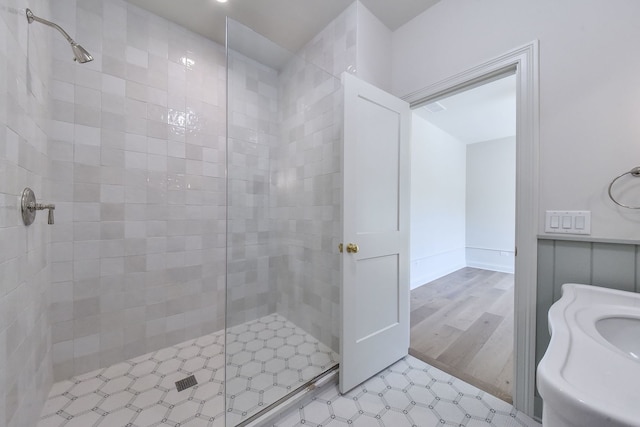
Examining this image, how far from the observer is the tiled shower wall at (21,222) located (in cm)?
92

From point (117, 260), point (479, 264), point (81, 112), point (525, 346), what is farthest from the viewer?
point (479, 264)

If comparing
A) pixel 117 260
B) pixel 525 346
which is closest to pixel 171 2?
pixel 117 260

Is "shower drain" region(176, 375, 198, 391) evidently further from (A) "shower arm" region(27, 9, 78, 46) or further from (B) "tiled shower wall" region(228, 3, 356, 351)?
(A) "shower arm" region(27, 9, 78, 46)

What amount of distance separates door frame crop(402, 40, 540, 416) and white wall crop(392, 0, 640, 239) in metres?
0.04

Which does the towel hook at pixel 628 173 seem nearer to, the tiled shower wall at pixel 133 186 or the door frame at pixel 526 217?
the door frame at pixel 526 217

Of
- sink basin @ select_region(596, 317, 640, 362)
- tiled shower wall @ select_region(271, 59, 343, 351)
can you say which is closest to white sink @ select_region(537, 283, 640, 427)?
sink basin @ select_region(596, 317, 640, 362)

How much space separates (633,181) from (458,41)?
3.96ft

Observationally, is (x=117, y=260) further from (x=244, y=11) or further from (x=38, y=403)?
(x=244, y=11)

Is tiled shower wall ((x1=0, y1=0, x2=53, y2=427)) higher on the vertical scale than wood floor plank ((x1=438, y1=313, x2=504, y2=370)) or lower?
higher

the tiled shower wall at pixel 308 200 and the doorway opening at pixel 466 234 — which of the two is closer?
the tiled shower wall at pixel 308 200

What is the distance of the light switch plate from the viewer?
1.15m

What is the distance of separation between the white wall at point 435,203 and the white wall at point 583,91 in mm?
2246

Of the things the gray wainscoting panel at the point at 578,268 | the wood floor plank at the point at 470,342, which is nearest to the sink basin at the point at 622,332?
the gray wainscoting panel at the point at 578,268

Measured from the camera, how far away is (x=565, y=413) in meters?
0.44
